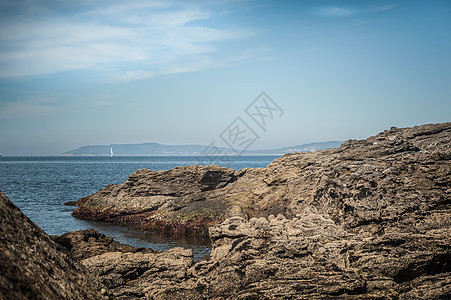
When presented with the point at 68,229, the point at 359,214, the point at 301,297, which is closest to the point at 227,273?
the point at 301,297

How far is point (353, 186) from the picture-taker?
1848cm

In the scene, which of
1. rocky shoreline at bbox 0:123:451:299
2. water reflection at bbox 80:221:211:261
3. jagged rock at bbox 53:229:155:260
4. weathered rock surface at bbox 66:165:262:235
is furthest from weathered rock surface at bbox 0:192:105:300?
weathered rock surface at bbox 66:165:262:235

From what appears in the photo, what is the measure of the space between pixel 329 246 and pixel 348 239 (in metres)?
1.11

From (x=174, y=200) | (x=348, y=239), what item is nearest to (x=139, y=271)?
(x=348, y=239)

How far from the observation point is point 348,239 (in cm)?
1405

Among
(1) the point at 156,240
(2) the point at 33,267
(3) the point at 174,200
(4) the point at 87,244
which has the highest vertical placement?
(2) the point at 33,267

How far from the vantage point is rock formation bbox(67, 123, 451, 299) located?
1120 cm

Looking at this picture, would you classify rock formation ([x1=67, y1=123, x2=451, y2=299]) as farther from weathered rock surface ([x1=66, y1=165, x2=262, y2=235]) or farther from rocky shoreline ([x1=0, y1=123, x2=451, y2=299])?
weathered rock surface ([x1=66, y1=165, x2=262, y2=235])

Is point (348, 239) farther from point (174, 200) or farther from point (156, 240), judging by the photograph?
point (174, 200)

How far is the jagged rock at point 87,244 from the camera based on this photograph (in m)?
18.1

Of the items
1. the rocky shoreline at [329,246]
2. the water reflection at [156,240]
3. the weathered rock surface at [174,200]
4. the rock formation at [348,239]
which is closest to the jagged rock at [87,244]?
the rocky shoreline at [329,246]

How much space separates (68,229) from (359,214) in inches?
1011

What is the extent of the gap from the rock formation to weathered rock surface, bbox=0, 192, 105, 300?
277 inches

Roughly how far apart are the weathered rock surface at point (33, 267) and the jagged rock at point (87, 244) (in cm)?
1366
